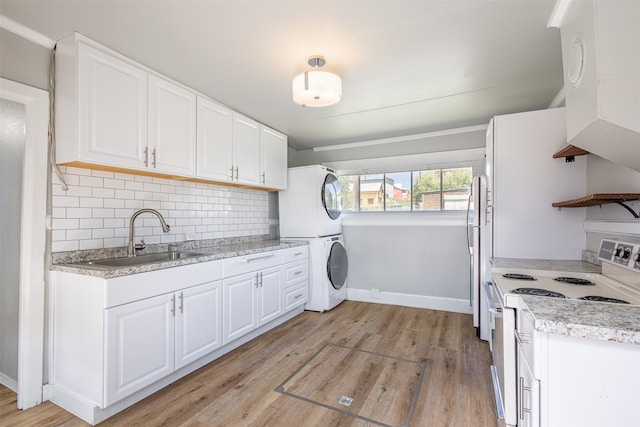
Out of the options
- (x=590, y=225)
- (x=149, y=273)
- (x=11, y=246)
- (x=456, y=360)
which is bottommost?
(x=456, y=360)

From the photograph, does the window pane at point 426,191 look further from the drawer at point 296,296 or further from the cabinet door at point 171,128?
the cabinet door at point 171,128

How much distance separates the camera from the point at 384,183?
4203 mm

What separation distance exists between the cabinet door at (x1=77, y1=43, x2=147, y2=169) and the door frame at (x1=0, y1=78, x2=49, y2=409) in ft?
0.65

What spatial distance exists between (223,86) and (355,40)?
1209mm

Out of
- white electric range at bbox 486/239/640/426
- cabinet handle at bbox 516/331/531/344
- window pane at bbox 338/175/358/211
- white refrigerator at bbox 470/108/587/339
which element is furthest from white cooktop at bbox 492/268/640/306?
window pane at bbox 338/175/358/211

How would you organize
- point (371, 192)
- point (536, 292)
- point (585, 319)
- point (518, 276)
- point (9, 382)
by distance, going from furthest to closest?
point (371, 192), point (9, 382), point (518, 276), point (536, 292), point (585, 319)

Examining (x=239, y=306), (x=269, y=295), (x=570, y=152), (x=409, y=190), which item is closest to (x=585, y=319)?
(x=570, y=152)

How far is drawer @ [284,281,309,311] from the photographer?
3268 millimetres

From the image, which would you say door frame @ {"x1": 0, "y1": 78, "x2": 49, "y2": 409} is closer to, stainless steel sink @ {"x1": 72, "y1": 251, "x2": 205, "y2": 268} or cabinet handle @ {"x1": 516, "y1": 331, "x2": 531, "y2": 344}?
stainless steel sink @ {"x1": 72, "y1": 251, "x2": 205, "y2": 268}

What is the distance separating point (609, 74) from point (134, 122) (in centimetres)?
254

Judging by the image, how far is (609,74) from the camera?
1.06 meters

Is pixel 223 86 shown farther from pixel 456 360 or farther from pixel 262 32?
pixel 456 360

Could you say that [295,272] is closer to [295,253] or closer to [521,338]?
[295,253]

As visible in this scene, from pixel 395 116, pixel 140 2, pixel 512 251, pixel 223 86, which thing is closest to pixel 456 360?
pixel 512 251
